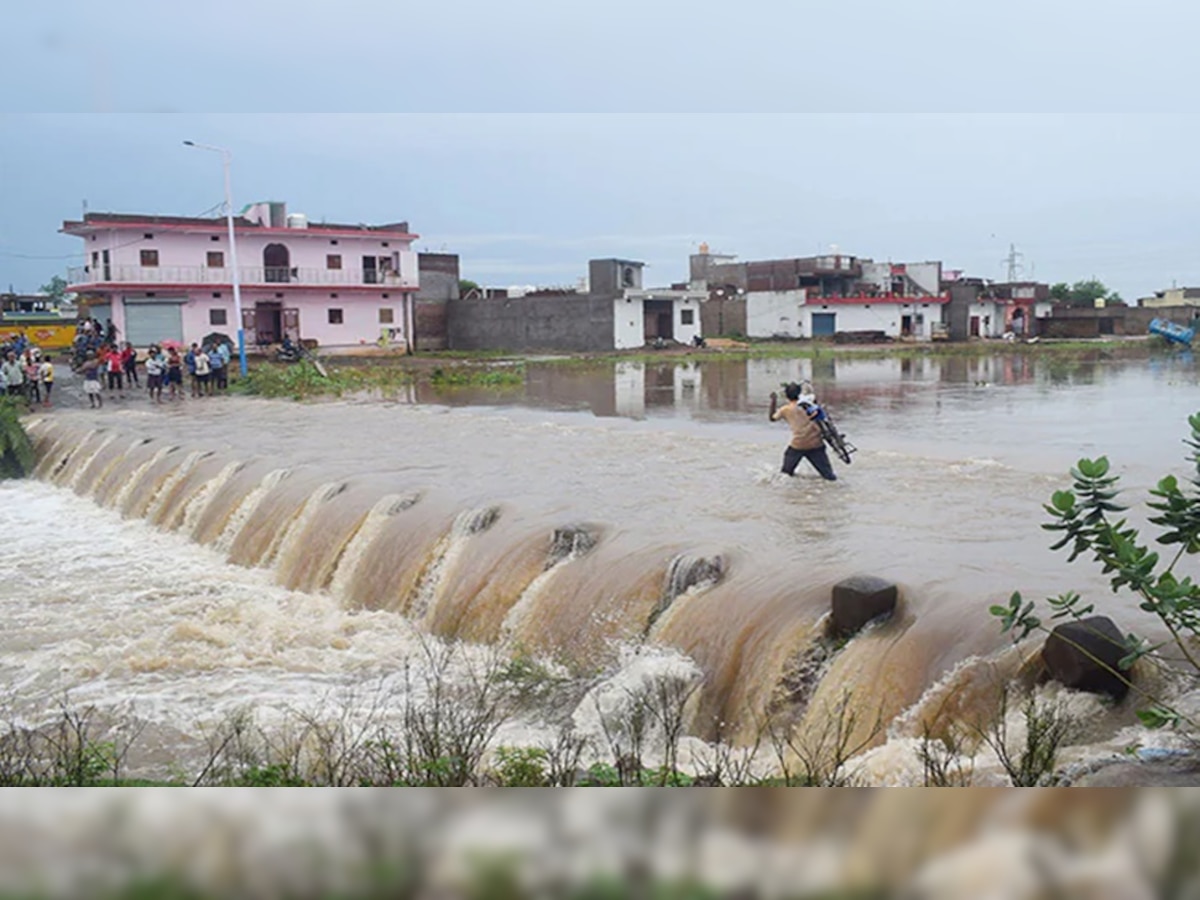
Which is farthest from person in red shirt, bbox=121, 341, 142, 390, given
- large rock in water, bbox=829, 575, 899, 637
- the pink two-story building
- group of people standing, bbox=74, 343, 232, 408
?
large rock in water, bbox=829, 575, 899, 637

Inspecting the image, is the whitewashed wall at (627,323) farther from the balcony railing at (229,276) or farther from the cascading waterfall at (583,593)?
the cascading waterfall at (583,593)

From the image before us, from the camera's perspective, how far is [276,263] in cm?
3988

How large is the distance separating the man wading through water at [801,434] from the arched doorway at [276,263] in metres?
30.8

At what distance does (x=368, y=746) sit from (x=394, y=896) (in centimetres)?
370

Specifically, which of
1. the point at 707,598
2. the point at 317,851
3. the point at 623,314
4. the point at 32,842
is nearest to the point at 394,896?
the point at 317,851

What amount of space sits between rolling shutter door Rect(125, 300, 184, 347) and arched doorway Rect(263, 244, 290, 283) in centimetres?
389

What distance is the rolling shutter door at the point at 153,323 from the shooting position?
117ft

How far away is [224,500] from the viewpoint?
13.3 m

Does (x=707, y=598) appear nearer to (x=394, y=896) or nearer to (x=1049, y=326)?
(x=394, y=896)

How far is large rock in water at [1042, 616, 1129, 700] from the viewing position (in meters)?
5.15

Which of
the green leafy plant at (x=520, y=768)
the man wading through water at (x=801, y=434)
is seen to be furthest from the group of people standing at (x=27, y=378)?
the green leafy plant at (x=520, y=768)

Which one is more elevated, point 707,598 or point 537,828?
point 537,828

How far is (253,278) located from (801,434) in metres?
30.9

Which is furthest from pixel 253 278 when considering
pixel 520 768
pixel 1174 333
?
pixel 520 768
